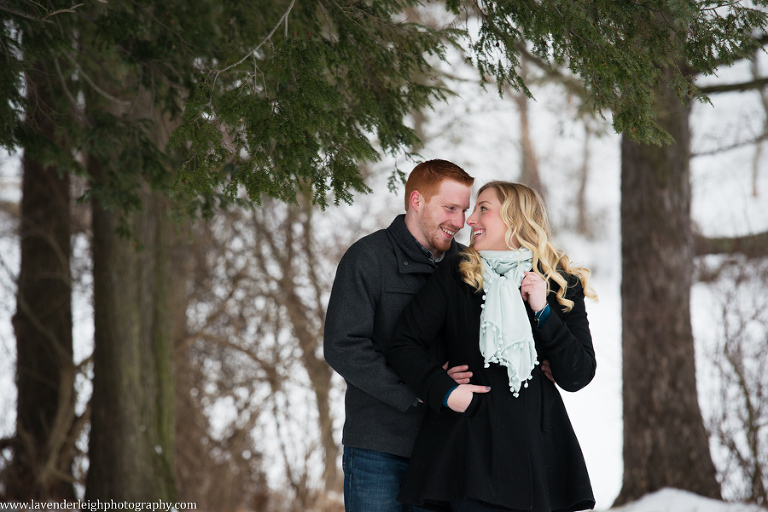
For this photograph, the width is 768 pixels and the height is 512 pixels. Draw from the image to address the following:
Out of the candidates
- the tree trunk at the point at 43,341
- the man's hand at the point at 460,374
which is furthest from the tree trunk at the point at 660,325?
the tree trunk at the point at 43,341

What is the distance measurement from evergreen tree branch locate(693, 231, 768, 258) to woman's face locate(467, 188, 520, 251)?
17.2 feet

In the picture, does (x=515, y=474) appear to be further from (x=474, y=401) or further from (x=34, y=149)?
(x=34, y=149)

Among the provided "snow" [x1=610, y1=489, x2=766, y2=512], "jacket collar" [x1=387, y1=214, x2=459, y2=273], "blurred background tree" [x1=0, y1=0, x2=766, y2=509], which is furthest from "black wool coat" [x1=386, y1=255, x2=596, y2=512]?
"snow" [x1=610, y1=489, x2=766, y2=512]

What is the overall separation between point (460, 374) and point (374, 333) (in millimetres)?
468

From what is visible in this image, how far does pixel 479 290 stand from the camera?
279cm

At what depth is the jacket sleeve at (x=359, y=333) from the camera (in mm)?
2867

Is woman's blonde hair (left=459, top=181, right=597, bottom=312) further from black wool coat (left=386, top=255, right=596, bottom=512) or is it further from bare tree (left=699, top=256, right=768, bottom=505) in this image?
bare tree (left=699, top=256, right=768, bottom=505)

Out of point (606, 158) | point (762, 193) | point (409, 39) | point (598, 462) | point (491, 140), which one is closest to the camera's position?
point (409, 39)

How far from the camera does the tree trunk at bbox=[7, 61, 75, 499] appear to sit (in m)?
7.55

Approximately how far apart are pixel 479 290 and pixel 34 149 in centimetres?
292

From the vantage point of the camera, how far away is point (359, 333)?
295cm

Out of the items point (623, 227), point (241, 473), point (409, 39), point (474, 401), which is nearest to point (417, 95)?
point (409, 39)

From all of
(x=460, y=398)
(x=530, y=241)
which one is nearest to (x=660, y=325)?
(x=530, y=241)

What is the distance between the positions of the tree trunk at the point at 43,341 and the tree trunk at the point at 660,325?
5.60 m
